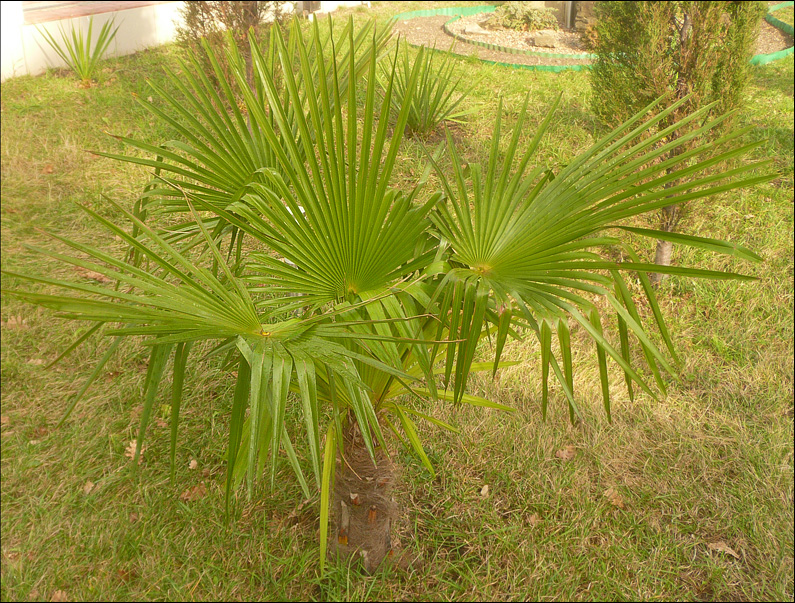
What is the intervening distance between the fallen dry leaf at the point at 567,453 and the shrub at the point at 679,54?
1.72m

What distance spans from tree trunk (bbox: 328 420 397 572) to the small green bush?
757 cm

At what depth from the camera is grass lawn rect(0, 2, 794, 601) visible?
9.14 ft

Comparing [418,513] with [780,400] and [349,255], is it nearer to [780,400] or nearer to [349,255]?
[349,255]

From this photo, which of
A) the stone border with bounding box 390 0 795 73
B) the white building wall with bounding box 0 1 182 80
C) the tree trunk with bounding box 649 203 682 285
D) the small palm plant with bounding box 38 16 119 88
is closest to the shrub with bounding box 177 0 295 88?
the white building wall with bounding box 0 1 182 80

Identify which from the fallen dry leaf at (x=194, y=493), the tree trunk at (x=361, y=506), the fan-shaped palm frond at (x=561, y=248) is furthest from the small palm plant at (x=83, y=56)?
the fan-shaped palm frond at (x=561, y=248)

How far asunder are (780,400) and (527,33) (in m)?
6.38

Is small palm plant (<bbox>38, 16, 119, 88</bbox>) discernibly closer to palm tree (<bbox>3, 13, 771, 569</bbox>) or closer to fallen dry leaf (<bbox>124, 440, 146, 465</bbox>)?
fallen dry leaf (<bbox>124, 440, 146, 465</bbox>)

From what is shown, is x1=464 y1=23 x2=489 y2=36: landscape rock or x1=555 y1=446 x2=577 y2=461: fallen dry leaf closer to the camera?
x1=555 y1=446 x2=577 y2=461: fallen dry leaf

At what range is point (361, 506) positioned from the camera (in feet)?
8.54

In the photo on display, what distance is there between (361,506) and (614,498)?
128 centimetres

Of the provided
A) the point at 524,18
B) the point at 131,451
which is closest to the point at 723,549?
the point at 131,451

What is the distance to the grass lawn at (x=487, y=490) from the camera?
2787mm

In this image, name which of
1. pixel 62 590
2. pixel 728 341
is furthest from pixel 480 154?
pixel 62 590

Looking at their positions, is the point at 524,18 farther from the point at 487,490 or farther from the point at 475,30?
the point at 487,490
